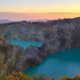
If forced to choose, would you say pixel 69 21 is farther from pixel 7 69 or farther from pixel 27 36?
pixel 7 69

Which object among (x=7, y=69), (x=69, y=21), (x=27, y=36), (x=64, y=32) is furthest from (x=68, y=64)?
(x=27, y=36)

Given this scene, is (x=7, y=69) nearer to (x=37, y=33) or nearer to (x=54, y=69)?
(x=54, y=69)

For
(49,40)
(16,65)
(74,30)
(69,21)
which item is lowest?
(16,65)

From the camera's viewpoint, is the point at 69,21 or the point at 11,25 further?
the point at 11,25

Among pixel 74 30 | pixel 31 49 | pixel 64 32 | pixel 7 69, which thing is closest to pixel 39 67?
pixel 31 49

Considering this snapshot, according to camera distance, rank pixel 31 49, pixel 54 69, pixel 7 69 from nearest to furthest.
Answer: pixel 7 69 → pixel 54 69 → pixel 31 49

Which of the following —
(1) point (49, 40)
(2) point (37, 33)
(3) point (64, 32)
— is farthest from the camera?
(2) point (37, 33)

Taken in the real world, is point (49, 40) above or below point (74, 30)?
below
